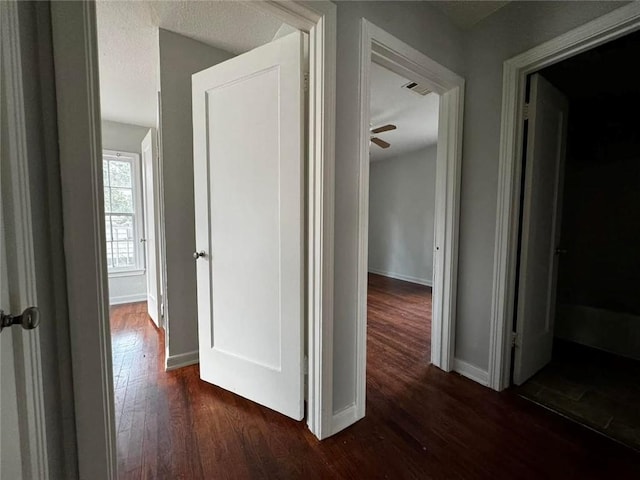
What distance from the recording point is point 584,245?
8.34 ft

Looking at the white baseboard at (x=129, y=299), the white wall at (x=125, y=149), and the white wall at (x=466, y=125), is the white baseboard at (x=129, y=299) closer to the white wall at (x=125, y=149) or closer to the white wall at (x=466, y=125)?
the white wall at (x=125, y=149)

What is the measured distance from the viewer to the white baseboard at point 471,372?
1.86m

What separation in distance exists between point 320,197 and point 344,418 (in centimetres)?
120

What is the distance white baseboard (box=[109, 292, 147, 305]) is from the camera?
143 inches

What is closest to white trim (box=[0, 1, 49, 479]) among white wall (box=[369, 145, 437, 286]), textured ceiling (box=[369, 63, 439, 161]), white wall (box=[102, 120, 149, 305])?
textured ceiling (box=[369, 63, 439, 161])

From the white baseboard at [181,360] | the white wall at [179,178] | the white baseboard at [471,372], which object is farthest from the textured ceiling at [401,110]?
the white baseboard at [181,360]

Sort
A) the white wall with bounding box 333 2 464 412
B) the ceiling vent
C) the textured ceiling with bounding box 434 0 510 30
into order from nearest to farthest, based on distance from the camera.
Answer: the white wall with bounding box 333 2 464 412 → the textured ceiling with bounding box 434 0 510 30 → the ceiling vent

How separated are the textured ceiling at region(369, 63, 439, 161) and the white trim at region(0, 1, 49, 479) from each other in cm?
208

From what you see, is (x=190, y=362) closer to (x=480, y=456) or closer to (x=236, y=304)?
(x=236, y=304)

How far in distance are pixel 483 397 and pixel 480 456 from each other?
521 millimetres

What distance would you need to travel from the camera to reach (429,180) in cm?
482

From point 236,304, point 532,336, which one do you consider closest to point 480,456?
point 532,336

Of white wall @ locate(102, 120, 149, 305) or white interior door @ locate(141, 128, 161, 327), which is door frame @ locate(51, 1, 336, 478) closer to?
white interior door @ locate(141, 128, 161, 327)

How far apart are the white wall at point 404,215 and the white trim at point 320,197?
3879 mm
